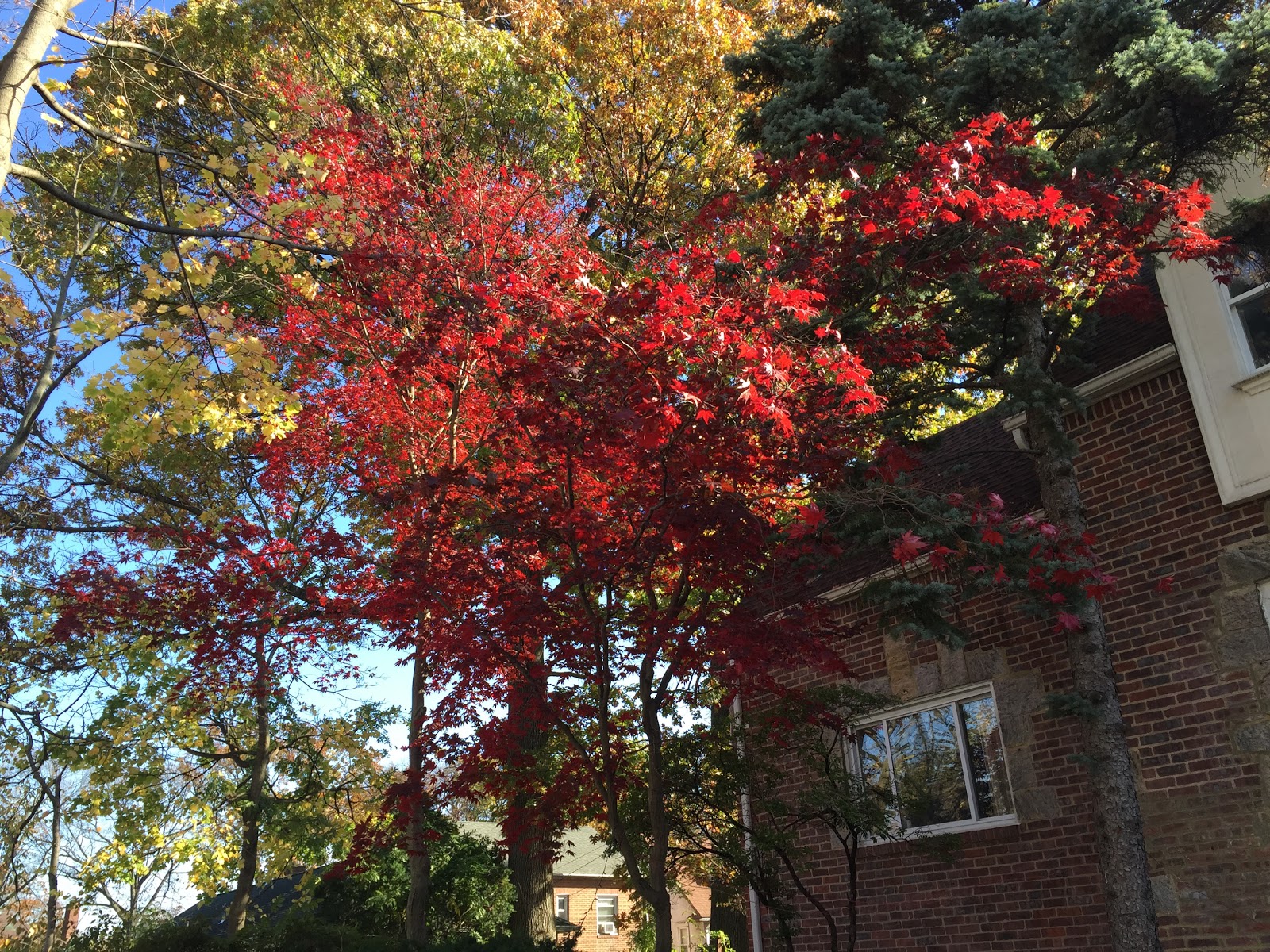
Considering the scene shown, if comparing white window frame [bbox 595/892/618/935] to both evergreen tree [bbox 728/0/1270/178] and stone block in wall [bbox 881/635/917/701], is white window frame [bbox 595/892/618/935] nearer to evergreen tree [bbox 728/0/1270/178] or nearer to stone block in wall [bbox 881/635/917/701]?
stone block in wall [bbox 881/635/917/701]

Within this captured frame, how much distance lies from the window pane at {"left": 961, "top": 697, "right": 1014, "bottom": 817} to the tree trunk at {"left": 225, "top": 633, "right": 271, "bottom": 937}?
36.5 feet

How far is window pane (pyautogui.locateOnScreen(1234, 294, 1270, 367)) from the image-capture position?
776cm

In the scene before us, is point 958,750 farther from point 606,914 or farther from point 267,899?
point 606,914

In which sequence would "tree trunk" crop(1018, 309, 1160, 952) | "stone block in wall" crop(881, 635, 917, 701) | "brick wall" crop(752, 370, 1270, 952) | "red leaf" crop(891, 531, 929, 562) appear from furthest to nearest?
"stone block in wall" crop(881, 635, 917, 701) < "brick wall" crop(752, 370, 1270, 952) < "tree trunk" crop(1018, 309, 1160, 952) < "red leaf" crop(891, 531, 929, 562)

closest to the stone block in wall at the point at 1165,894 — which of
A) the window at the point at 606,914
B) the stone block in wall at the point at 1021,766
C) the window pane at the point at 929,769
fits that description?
the stone block in wall at the point at 1021,766

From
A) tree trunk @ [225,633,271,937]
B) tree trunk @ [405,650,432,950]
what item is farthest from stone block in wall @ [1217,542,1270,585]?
tree trunk @ [225,633,271,937]

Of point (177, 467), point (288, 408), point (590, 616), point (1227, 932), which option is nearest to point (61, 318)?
point (288, 408)

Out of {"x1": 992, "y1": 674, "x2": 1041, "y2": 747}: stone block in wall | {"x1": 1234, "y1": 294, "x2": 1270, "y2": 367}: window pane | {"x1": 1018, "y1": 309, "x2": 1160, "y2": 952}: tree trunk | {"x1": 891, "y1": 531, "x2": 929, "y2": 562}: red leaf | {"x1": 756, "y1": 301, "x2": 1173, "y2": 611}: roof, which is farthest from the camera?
{"x1": 992, "y1": 674, "x2": 1041, "y2": 747}: stone block in wall

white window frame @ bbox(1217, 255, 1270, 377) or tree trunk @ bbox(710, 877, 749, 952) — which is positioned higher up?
white window frame @ bbox(1217, 255, 1270, 377)

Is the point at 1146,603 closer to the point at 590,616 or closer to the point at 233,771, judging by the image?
the point at 590,616

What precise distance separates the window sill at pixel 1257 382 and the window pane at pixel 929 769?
4.25 meters

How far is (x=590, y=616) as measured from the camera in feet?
24.8

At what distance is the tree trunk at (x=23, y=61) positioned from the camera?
5.36 meters

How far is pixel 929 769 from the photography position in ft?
33.3
